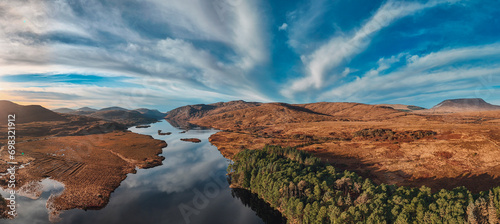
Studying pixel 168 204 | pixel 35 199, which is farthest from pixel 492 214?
pixel 35 199

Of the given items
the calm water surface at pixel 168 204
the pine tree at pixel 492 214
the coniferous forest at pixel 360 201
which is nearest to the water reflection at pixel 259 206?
the calm water surface at pixel 168 204

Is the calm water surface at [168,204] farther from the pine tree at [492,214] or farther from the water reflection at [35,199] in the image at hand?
the pine tree at [492,214]

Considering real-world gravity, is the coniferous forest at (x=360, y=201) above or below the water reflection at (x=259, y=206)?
above

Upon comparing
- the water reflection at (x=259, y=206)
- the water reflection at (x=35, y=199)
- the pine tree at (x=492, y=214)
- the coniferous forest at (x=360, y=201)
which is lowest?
the water reflection at (x=259, y=206)

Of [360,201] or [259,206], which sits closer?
[360,201]

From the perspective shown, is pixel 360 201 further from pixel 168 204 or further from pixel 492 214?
pixel 168 204

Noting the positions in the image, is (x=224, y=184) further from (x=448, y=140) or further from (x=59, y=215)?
(x=448, y=140)
